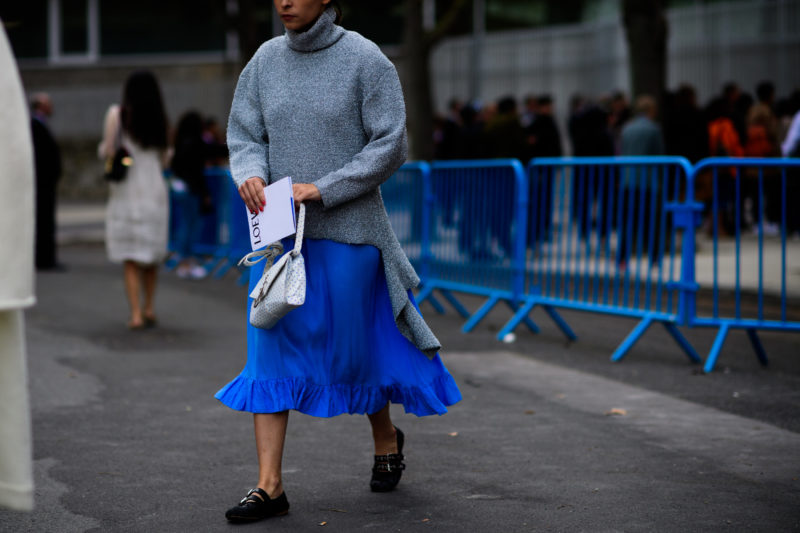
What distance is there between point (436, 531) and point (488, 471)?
2.82 ft

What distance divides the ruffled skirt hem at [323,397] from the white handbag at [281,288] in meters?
0.23

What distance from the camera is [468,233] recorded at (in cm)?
929

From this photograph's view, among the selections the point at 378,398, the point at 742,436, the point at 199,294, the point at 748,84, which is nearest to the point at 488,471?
the point at 378,398

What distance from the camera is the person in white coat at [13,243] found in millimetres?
2332

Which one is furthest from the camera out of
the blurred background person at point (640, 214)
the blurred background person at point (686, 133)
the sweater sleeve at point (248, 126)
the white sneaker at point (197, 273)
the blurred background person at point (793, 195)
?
the blurred background person at point (686, 133)

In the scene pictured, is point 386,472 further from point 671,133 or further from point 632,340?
point 671,133

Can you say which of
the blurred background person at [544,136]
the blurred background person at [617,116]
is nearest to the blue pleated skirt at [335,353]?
the blurred background person at [544,136]

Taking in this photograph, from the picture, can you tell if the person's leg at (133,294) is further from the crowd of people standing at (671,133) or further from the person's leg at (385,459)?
the crowd of people standing at (671,133)

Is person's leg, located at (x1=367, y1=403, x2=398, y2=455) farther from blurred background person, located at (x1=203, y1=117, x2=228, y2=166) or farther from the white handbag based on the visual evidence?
blurred background person, located at (x1=203, y1=117, x2=228, y2=166)

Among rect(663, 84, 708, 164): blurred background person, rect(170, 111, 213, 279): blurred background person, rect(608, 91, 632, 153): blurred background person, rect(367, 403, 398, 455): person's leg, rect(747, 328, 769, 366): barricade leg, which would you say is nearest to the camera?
rect(367, 403, 398, 455): person's leg

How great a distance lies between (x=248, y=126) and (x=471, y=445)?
6.11 ft

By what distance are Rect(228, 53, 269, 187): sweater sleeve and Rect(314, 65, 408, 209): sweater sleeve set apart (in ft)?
0.93

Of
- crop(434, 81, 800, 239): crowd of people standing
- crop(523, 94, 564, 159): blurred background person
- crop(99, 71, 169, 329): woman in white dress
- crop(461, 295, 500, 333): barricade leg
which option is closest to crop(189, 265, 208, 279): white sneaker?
crop(434, 81, 800, 239): crowd of people standing

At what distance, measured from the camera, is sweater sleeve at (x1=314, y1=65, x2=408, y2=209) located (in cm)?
408
